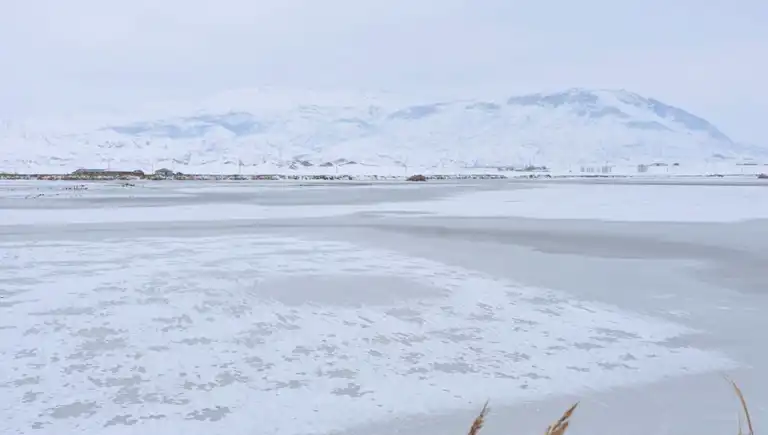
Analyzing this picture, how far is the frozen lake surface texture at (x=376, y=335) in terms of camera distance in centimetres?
397

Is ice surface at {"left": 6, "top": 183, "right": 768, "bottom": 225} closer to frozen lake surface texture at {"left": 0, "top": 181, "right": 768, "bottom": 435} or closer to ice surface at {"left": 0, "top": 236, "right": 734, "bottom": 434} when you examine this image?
frozen lake surface texture at {"left": 0, "top": 181, "right": 768, "bottom": 435}

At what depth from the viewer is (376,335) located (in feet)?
18.7

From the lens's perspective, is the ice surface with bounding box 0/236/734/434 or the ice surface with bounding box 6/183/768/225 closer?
the ice surface with bounding box 0/236/734/434

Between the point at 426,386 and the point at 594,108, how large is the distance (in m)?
186

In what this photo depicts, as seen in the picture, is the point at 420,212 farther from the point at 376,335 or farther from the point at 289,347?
the point at 289,347

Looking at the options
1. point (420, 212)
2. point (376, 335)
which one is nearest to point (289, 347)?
point (376, 335)

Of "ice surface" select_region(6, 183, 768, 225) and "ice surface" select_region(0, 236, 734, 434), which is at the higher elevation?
"ice surface" select_region(6, 183, 768, 225)

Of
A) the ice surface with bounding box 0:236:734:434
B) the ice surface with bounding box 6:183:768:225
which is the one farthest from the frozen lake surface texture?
the ice surface with bounding box 6:183:768:225

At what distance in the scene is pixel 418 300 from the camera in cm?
712

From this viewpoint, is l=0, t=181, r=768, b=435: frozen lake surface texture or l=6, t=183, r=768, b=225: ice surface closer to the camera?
l=0, t=181, r=768, b=435: frozen lake surface texture

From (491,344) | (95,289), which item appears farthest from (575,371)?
(95,289)

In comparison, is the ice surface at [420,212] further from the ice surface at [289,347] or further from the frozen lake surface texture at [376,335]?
the ice surface at [289,347]

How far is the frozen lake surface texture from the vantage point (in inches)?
156

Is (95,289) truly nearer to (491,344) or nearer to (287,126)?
(491,344)
